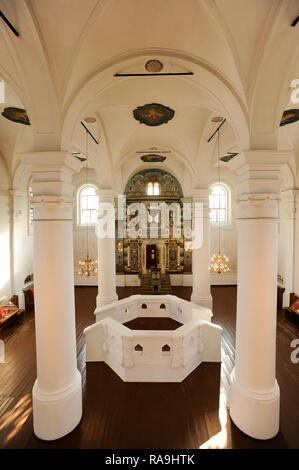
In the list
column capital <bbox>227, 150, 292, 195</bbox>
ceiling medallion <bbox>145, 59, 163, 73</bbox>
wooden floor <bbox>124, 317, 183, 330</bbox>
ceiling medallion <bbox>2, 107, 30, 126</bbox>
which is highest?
ceiling medallion <bbox>2, 107, 30, 126</bbox>

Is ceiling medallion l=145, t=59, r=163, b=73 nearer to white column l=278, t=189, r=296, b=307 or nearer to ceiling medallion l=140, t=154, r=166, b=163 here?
ceiling medallion l=140, t=154, r=166, b=163

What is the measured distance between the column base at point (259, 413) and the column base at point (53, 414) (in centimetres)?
303

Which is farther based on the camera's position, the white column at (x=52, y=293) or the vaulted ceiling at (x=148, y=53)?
the white column at (x=52, y=293)

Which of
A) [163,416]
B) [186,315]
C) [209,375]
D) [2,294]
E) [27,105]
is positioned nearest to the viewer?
[27,105]

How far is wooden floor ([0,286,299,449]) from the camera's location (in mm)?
4137

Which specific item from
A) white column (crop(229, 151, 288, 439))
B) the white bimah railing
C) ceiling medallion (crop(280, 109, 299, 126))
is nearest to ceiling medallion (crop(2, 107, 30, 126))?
white column (crop(229, 151, 288, 439))

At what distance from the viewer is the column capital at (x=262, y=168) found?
4.06 meters

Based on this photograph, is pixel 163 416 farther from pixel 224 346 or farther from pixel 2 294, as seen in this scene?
pixel 2 294

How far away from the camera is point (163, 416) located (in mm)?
4719

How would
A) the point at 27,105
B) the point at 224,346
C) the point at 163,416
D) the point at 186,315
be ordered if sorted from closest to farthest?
the point at 27,105, the point at 163,416, the point at 224,346, the point at 186,315

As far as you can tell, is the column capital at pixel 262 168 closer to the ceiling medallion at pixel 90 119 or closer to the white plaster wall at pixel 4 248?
the ceiling medallion at pixel 90 119

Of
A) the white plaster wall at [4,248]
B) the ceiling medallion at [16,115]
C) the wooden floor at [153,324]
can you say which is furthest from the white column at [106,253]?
the white plaster wall at [4,248]
